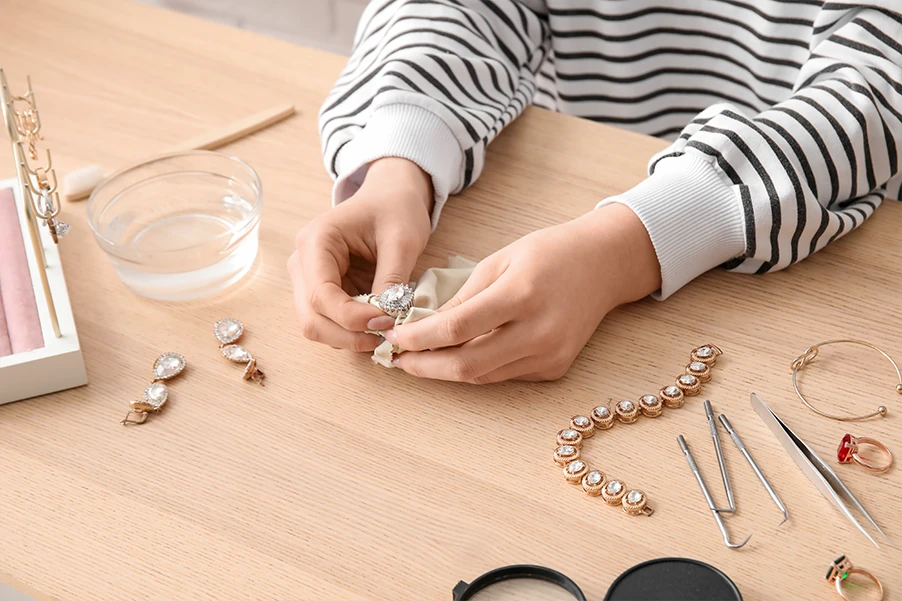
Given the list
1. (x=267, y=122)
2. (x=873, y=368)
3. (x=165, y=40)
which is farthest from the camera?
(x=165, y=40)

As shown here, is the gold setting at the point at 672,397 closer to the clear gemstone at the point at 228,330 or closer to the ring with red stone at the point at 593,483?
the ring with red stone at the point at 593,483

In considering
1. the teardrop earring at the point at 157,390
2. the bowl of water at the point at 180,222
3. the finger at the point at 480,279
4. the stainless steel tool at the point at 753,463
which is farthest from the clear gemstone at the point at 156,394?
the stainless steel tool at the point at 753,463

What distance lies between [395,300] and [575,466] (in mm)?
193

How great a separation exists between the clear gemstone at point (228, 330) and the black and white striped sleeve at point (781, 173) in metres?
0.36

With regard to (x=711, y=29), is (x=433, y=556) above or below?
below

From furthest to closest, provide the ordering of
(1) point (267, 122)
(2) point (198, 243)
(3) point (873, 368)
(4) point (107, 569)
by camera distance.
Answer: (1) point (267, 122) → (2) point (198, 243) → (3) point (873, 368) → (4) point (107, 569)

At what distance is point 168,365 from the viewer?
0.72 meters

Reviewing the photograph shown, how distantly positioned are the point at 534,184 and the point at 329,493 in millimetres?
414

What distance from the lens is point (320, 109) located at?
98cm

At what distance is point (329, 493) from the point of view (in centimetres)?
62

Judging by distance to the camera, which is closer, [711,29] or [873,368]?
[873,368]

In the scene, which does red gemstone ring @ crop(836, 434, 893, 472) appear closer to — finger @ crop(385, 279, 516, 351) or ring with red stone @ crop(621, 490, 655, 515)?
ring with red stone @ crop(621, 490, 655, 515)

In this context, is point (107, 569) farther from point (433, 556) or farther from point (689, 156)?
point (689, 156)

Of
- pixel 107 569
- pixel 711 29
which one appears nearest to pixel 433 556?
pixel 107 569
